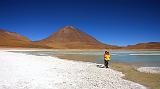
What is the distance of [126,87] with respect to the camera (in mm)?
11641

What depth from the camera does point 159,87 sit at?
12.3 m

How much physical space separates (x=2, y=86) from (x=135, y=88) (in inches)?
207

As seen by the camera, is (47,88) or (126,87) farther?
(126,87)

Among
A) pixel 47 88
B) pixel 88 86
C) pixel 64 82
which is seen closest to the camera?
pixel 47 88

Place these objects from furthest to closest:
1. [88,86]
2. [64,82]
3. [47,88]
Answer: [64,82], [88,86], [47,88]

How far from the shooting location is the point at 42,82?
12023 millimetres

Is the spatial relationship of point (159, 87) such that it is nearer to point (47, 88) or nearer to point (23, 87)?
point (47, 88)

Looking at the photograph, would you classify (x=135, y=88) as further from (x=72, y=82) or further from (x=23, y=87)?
(x=23, y=87)

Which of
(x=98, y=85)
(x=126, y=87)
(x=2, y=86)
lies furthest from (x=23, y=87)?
(x=126, y=87)

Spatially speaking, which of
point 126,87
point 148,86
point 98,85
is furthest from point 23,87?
point 148,86

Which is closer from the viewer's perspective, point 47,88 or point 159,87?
point 47,88

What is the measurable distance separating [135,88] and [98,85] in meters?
1.50

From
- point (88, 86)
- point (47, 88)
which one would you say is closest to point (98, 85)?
point (88, 86)

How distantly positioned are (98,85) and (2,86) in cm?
377
